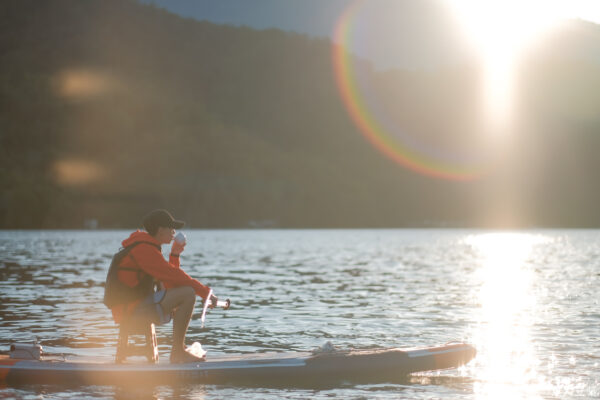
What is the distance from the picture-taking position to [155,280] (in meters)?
11.9

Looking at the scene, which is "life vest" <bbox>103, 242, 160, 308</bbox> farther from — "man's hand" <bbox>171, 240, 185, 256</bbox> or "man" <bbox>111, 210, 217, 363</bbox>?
"man's hand" <bbox>171, 240, 185, 256</bbox>

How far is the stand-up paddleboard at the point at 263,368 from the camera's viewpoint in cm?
1178

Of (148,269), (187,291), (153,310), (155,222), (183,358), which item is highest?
(155,222)

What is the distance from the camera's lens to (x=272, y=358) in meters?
12.4

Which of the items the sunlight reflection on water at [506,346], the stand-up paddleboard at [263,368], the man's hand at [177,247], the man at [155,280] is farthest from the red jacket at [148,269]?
the sunlight reflection on water at [506,346]

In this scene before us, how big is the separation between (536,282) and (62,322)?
24.2 meters

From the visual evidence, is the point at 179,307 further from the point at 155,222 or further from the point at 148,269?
the point at 155,222

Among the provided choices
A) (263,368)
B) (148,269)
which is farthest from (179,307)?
(263,368)

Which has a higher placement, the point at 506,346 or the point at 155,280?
the point at 155,280

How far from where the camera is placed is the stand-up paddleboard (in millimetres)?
11781

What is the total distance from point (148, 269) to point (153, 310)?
0.72 meters

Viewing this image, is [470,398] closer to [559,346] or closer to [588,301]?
[559,346]

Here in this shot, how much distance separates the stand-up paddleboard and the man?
724 millimetres

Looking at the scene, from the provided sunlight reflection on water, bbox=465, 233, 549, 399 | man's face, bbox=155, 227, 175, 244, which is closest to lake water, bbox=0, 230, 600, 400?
sunlight reflection on water, bbox=465, 233, 549, 399
